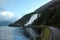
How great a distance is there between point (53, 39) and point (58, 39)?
0.48 metres

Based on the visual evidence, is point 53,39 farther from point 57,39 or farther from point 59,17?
point 59,17

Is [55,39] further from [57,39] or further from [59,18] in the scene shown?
[59,18]

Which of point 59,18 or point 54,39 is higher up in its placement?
point 59,18

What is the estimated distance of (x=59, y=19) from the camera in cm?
4575

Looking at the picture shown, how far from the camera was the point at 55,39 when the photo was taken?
51.1ft

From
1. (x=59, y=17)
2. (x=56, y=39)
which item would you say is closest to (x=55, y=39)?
(x=56, y=39)

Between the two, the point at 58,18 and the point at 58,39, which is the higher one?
the point at 58,18

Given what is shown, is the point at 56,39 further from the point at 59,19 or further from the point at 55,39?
the point at 59,19

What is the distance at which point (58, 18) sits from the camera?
4725 centimetres

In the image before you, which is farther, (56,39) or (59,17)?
(59,17)

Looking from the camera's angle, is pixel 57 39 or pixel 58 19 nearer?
pixel 57 39

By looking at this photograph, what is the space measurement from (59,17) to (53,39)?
30292 millimetres

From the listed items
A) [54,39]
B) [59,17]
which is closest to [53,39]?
[54,39]

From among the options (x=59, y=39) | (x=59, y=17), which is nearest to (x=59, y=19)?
(x=59, y=17)
